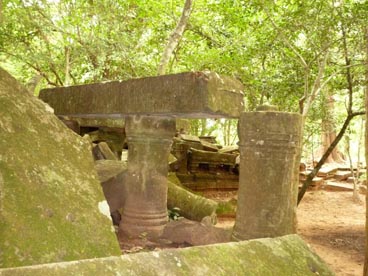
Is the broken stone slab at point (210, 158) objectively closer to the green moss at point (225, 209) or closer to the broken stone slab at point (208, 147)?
the broken stone slab at point (208, 147)

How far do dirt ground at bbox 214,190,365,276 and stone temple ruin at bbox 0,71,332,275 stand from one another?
12.0ft

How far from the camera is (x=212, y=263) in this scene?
1.39 meters

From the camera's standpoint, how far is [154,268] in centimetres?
126

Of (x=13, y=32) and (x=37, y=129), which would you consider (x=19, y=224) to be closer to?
(x=37, y=129)

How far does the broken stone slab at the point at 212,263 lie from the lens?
112cm

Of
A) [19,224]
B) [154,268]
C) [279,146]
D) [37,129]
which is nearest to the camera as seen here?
[154,268]

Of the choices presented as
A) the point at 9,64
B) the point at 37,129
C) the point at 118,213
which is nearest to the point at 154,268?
the point at 37,129

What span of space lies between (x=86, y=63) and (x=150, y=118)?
22.6 feet

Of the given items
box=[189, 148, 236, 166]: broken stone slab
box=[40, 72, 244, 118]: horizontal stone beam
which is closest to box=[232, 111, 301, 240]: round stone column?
box=[40, 72, 244, 118]: horizontal stone beam

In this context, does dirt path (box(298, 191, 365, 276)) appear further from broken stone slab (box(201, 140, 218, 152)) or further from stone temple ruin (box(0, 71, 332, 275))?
stone temple ruin (box(0, 71, 332, 275))

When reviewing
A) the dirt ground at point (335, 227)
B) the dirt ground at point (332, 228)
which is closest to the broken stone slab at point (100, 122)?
the dirt ground at point (332, 228)

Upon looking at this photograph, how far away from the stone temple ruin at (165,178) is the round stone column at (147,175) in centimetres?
1

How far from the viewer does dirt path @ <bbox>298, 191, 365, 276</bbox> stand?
6474 mm

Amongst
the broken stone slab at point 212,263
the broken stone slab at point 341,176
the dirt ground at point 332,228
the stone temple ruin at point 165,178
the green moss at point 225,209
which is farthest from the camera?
the broken stone slab at point 341,176
